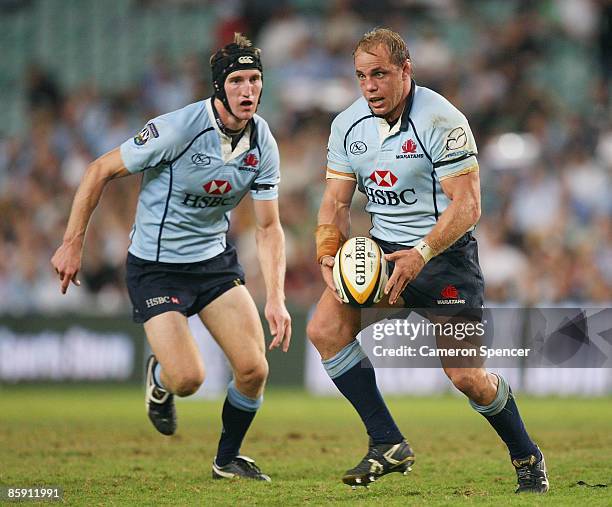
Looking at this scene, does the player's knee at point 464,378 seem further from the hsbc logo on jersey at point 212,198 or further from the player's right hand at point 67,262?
the player's right hand at point 67,262

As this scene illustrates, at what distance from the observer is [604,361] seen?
45.4ft

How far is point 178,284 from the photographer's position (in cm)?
755

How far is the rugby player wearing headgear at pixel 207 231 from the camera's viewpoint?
23.3 ft

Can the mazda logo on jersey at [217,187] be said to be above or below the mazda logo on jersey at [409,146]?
below

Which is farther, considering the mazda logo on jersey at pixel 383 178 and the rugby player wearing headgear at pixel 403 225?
the mazda logo on jersey at pixel 383 178

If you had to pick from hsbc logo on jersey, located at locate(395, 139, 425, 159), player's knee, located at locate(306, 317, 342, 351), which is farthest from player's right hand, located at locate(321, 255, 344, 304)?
hsbc logo on jersey, located at locate(395, 139, 425, 159)

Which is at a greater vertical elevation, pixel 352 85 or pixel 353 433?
pixel 352 85

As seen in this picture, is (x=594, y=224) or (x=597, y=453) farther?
(x=594, y=224)

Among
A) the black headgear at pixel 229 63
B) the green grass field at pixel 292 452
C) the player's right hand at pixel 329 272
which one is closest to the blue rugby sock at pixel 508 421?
the green grass field at pixel 292 452

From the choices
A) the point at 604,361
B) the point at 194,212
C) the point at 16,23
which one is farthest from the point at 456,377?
the point at 16,23

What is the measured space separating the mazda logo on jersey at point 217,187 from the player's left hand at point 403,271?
1.62m

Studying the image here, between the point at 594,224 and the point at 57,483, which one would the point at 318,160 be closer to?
the point at 594,224

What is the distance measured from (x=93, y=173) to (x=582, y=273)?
920 cm

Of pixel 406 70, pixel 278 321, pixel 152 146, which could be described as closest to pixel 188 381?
pixel 278 321
